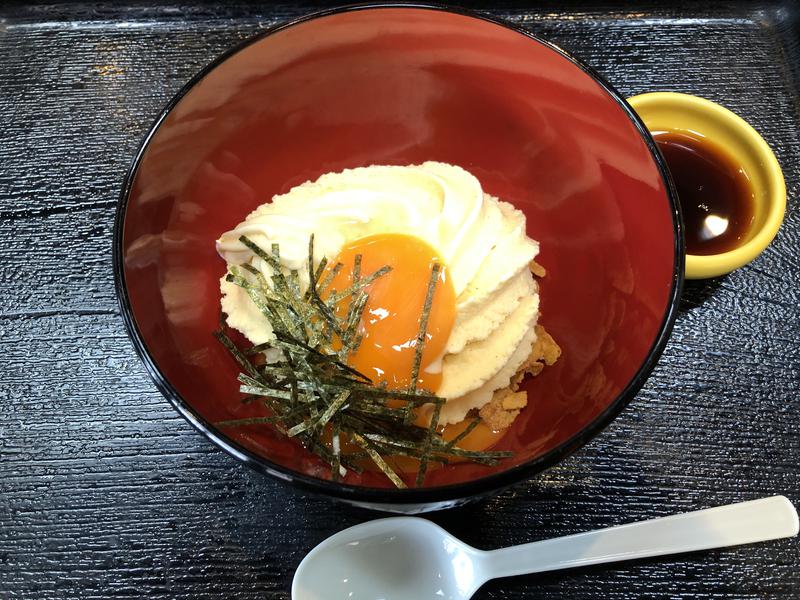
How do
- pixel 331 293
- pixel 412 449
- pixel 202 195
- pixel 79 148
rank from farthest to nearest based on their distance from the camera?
1. pixel 79 148
2. pixel 202 195
3. pixel 331 293
4. pixel 412 449

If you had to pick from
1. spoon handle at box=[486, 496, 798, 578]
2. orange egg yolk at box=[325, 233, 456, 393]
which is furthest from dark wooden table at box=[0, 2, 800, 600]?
orange egg yolk at box=[325, 233, 456, 393]

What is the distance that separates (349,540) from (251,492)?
272mm

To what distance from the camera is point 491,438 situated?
1.50m

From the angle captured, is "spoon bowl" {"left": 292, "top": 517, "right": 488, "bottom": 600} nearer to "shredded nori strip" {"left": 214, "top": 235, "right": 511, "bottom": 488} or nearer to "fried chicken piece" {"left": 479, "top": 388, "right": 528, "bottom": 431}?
"shredded nori strip" {"left": 214, "top": 235, "right": 511, "bottom": 488}

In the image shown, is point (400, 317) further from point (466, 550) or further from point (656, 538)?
point (656, 538)

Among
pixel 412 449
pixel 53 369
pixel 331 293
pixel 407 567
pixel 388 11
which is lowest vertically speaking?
pixel 407 567

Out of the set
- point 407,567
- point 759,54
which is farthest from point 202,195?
point 759,54

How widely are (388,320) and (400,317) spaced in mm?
29

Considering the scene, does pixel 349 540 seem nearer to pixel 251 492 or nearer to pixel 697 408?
pixel 251 492

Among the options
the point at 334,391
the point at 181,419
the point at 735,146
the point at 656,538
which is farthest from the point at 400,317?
the point at 735,146

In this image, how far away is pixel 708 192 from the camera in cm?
191

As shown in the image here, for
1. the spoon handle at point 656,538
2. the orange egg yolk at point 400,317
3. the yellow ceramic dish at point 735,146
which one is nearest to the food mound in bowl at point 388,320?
the orange egg yolk at point 400,317

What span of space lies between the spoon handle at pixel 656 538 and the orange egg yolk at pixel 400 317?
1.41 ft

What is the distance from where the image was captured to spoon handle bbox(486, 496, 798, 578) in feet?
4.57
